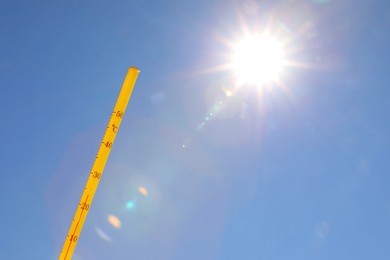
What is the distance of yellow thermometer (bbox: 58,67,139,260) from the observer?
16078mm

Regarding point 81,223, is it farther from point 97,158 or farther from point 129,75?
point 129,75

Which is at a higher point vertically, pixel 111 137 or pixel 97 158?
pixel 111 137

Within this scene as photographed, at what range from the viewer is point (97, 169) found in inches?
673

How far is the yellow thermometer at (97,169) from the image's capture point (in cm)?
1608

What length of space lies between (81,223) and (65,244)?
1042 mm

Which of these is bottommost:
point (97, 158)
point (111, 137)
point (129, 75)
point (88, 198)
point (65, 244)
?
point (65, 244)

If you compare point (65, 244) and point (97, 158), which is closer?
point (65, 244)

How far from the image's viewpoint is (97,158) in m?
17.5

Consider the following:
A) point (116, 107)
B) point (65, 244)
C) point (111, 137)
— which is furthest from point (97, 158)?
point (65, 244)

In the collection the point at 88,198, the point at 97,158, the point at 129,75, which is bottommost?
the point at 88,198

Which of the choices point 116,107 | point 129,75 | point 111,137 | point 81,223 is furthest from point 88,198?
point 129,75

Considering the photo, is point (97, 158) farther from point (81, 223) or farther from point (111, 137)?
point (81, 223)

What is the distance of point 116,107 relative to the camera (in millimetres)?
17922

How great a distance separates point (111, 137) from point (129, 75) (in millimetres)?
3042
